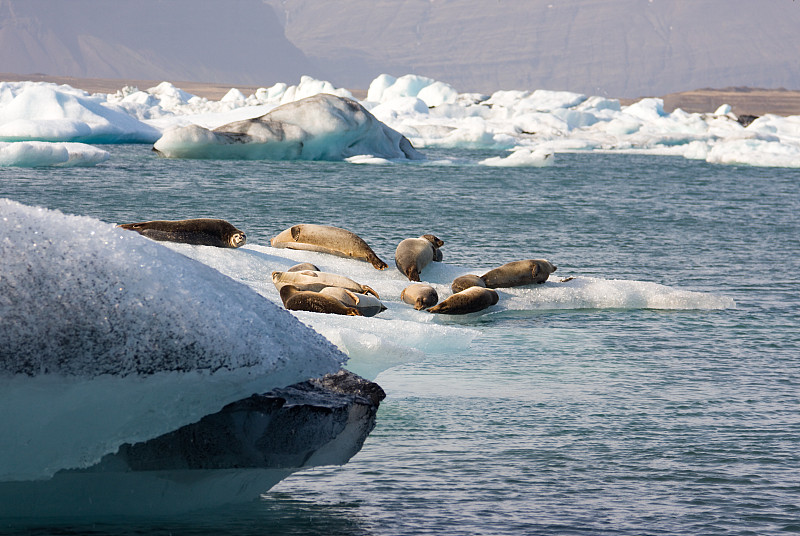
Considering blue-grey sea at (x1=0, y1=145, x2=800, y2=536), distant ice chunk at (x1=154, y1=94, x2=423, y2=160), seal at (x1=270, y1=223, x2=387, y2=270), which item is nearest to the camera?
blue-grey sea at (x1=0, y1=145, x2=800, y2=536)

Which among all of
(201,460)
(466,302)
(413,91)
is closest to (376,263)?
(466,302)

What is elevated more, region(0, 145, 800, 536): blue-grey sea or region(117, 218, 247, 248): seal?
region(117, 218, 247, 248): seal

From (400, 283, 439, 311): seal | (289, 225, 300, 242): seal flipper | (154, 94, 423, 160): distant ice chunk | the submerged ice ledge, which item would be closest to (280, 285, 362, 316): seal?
(400, 283, 439, 311): seal

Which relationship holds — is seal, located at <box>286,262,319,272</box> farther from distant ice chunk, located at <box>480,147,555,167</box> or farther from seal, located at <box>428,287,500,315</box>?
distant ice chunk, located at <box>480,147,555,167</box>

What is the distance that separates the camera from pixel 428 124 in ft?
154

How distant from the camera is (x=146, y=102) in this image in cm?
5675

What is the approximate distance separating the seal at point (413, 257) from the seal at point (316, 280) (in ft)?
3.19

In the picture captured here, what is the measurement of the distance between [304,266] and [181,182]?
13937mm

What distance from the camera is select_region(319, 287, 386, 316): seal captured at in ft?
22.1

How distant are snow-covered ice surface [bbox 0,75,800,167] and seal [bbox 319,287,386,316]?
60.5 feet

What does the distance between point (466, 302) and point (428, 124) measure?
39.9 meters

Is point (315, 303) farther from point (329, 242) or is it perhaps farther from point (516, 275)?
point (329, 242)

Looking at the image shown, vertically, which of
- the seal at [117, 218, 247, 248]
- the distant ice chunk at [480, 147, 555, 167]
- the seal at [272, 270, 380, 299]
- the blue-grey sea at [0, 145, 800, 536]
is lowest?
the blue-grey sea at [0, 145, 800, 536]

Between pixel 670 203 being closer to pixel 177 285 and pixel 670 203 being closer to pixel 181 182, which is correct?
pixel 181 182
